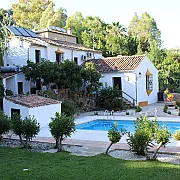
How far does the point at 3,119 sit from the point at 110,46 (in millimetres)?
34984

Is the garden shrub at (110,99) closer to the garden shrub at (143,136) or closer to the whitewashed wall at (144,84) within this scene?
the whitewashed wall at (144,84)

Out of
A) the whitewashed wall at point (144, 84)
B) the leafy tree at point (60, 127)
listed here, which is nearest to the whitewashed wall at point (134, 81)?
the whitewashed wall at point (144, 84)

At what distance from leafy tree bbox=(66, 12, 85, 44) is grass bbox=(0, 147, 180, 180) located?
42708 millimetres

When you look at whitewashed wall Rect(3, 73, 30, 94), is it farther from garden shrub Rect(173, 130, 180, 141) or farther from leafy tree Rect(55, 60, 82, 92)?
garden shrub Rect(173, 130, 180, 141)

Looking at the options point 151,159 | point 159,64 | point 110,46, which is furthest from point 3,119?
point 110,46

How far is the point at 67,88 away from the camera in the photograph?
81.0 ft

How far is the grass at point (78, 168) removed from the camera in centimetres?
680

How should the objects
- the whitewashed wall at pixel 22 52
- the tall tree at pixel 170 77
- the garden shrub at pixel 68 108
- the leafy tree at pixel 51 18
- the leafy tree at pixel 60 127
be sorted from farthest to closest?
1. the leafy tree at pixel 51 18
2. the tall tree at pixel 170 77
3. the whitewashed wall at pixel 22 52
4. the garden shrub at pixel 68 108
5. the leafy tree at pixel 60 127

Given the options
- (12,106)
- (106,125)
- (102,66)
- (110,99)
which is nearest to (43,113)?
(12,106)

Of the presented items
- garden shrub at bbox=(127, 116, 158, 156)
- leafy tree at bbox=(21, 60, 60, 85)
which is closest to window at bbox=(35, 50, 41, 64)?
leafy tree at bbox=(21, 60, 60, 85)

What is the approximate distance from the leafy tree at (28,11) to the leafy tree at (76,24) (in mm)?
7400

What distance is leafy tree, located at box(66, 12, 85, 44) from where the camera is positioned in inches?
2050

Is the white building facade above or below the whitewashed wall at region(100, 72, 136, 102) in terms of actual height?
below

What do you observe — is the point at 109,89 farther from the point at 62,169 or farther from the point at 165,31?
the point at 165,31
